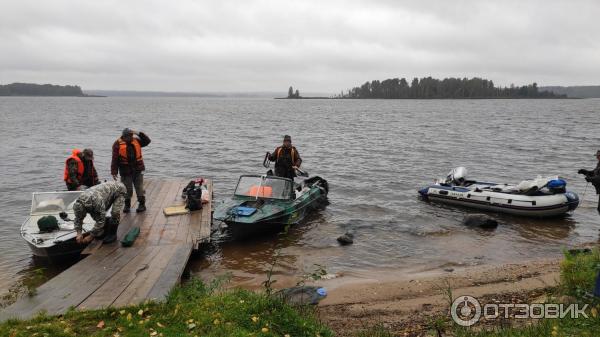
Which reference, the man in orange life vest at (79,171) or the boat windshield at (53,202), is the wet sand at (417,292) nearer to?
the boat windshield at (53,202)

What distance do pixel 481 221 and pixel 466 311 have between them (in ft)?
26.1

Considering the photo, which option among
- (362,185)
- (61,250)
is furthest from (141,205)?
(362,185)

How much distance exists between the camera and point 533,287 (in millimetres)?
9320

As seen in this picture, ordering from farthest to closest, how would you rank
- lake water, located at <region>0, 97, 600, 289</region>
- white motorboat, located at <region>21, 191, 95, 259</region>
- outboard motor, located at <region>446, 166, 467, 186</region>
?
outboard motor, located at <region>446, 166, 467, 186</region>
lake water, located at <region>0, 97, 600, 289</region>
white motorboat, located at <region>21, 191, 95, 259</region>

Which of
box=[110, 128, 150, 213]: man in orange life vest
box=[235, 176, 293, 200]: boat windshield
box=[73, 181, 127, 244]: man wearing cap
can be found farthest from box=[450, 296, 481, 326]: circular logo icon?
box=[110, 128, 150, 213]: man in orange life vest

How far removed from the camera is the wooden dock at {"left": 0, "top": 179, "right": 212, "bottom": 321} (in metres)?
7.03

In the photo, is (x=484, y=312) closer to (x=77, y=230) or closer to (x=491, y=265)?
(x=491, y=265)

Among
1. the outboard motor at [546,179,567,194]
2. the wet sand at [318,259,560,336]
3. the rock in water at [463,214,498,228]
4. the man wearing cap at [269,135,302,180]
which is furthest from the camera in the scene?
the outboard motor at [546,179,567,194]

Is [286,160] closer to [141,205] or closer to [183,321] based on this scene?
[141,205]

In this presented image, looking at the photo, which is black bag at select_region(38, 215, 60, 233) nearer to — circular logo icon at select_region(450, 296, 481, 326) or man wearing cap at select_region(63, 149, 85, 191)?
man wearing cap at select_region(63, 149, 85, 191)

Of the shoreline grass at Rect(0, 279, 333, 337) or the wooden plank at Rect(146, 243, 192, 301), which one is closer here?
the shoreline grass at Rect(0, 279, 333, 337)

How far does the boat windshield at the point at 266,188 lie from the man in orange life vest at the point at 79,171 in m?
4.46

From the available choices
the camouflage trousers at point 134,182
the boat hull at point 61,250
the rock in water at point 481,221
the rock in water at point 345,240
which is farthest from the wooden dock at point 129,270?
the rock in water at point 481,221

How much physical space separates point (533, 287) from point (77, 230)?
33.4 ft
